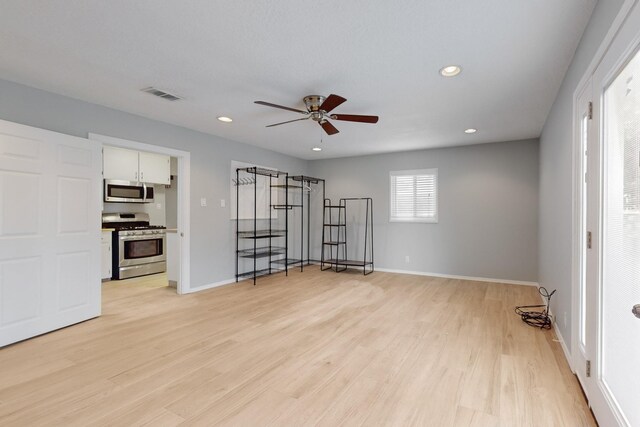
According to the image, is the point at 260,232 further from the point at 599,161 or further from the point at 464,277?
the point at 599,161

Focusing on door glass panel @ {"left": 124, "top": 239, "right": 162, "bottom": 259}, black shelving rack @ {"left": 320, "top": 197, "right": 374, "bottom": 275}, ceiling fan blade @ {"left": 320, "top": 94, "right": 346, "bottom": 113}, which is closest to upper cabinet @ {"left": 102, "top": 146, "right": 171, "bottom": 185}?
door glass panel @ {"left": 124, "top": 239, "right": 162, "bottom": 259}

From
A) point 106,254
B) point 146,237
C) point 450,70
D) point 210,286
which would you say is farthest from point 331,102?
point 106,254

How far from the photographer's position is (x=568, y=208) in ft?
8.27

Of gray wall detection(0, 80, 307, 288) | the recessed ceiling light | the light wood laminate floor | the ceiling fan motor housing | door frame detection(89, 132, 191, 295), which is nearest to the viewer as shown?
the light wood laminate floor

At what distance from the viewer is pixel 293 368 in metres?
2.42

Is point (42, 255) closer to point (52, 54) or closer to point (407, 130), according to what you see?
point (52, 54)

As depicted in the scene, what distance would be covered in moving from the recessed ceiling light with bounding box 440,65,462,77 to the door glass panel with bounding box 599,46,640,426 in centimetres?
118

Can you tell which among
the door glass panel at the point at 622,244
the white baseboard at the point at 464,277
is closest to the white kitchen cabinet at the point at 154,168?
the white baseboard at the point at 464,277

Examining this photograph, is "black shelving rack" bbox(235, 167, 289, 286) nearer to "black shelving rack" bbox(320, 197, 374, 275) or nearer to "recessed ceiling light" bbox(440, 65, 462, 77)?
"black shelving rack" bbox(320, 197, 374, 275)

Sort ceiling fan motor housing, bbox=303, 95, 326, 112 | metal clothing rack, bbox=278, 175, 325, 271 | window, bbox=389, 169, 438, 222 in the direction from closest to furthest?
1. ceiling fan motor housing, bbox=303, 95, 326, 112
2. window, bbox=389, 169, 438, 222
3. metal clothing rack, bbox=278, 175, 325, 271

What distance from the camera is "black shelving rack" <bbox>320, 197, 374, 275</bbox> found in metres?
6.45

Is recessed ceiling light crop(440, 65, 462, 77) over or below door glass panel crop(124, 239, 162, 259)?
over

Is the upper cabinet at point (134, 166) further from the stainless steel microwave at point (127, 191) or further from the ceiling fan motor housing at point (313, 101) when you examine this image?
the ceiling fan motor housing at point (313, 101)

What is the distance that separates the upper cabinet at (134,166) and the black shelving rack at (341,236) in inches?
135
